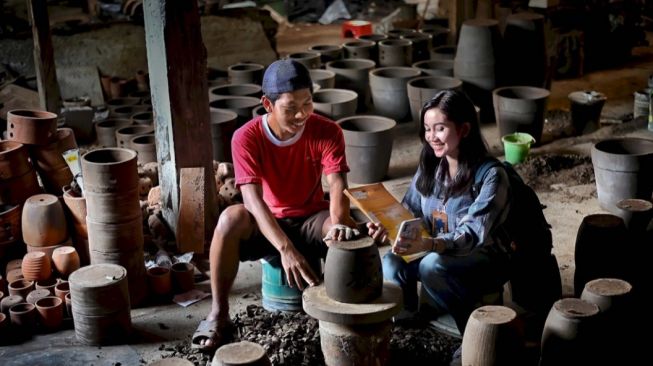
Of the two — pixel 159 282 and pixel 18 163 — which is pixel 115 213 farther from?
pixel 18 163

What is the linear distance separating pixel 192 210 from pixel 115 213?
32.2 inches

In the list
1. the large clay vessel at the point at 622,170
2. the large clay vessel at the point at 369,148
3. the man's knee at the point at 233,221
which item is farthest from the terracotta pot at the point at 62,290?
the large clay vessel at the point at 622,170

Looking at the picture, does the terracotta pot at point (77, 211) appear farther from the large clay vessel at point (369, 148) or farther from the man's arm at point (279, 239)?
the large clay vessel at point (369, 148)

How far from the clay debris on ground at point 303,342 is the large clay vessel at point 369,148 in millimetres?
2656

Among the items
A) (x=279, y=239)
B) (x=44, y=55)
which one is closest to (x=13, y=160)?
(x=279, y=239)

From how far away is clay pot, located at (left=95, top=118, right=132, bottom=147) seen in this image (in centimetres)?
823

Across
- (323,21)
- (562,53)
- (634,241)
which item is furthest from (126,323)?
(323,21)

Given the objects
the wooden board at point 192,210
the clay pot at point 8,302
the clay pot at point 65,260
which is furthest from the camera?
the wooden board at point 192,210

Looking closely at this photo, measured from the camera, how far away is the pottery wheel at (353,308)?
380 centimetres

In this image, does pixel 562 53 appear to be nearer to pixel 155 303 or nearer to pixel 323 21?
pixel 323 21

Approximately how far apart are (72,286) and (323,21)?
11618mm

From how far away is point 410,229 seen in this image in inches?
154

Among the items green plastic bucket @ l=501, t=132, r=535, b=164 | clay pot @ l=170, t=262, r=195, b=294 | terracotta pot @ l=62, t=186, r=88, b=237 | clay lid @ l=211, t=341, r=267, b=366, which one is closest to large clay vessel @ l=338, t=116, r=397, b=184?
green plastic bucket @ l=501, t=132, r=535, b=164

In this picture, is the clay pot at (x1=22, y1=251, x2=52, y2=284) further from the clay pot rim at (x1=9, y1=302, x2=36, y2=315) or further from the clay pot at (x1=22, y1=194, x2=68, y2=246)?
the clay pot rim at (x1=9, y1=302, x2=36, y2=315)
